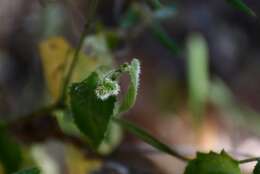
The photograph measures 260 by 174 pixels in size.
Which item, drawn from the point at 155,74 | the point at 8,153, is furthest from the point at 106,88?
the point at 155,74

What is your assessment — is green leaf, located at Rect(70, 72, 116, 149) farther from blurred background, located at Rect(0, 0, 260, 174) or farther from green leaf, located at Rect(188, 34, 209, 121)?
green leaf, located at Rect(188, 34, 209, 121)

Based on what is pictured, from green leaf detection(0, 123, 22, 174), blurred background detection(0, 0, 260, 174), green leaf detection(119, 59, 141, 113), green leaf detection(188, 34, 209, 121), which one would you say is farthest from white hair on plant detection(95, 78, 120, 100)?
green leaf detection(188, 34, 209, 121)

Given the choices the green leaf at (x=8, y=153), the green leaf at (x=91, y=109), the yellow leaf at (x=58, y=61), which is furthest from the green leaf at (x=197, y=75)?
the green leaf at (x=91, y=109)

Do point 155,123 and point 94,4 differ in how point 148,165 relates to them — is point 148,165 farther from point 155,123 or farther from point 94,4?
point 94,4

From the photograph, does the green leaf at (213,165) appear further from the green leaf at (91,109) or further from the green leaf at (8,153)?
the green leaf at (8,153)

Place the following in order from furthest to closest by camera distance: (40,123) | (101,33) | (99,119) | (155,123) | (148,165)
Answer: (155,123), (148,165), (40,123), (101,33), (99,119)

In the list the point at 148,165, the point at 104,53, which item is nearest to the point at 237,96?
the point at 148,165
